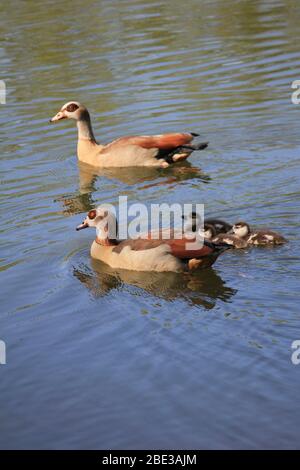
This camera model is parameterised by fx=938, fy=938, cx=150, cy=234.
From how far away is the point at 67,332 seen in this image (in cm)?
843

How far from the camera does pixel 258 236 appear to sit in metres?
9.90

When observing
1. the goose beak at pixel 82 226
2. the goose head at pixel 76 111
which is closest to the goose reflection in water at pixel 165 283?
the goose beak at pixel 82 226

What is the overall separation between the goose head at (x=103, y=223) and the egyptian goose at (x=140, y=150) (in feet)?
11.0

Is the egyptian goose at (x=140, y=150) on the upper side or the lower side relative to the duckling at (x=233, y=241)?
upper

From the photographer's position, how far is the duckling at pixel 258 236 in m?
9.84

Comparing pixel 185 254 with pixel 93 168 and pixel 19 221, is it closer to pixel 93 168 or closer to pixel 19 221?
pixel 19 221

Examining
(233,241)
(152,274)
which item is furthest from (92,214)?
(233,241)

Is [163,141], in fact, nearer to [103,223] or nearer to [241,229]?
[103,223]

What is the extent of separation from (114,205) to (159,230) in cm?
211

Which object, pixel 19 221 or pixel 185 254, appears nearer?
pixel 185 254

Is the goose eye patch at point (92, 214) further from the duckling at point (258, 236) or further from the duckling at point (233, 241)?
the duckling at point (258, 236)

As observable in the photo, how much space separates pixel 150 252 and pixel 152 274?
0.24m
